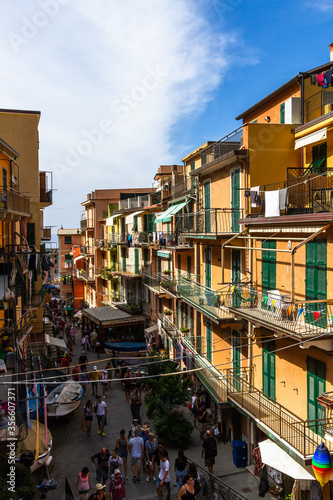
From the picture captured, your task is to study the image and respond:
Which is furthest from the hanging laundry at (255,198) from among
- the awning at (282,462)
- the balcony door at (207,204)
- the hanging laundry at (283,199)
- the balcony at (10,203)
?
the balcony at (10,203)

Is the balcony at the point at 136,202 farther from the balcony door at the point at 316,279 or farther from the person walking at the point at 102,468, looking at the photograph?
the balcony door at the point at 316,279

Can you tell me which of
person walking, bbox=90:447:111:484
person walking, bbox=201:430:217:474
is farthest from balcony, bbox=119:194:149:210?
person walking, bbox=90:447:111:484

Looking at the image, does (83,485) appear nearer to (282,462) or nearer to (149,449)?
(149,449)

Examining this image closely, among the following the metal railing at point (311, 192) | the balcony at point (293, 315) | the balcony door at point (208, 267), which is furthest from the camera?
the balcony door at point (208, 267)

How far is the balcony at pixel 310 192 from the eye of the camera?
1184cm

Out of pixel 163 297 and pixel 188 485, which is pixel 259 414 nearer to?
pixel 188 485

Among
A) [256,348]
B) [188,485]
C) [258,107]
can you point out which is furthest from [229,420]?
[258,107]

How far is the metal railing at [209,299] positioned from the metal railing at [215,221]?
2486mm

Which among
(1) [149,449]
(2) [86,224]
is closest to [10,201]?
(1) [149,449]

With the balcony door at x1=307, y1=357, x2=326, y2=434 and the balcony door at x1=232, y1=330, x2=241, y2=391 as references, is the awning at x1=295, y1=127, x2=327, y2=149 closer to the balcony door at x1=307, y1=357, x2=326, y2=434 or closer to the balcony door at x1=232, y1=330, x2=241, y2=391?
the balcony door at x1=307, y1=357, x2=326, y2=434

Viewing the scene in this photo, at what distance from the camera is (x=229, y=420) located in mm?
17000

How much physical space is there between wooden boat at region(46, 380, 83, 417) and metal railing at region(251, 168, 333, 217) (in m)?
11.6

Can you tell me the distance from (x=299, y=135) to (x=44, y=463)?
46.2 feet

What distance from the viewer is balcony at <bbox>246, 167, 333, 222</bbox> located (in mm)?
11844
